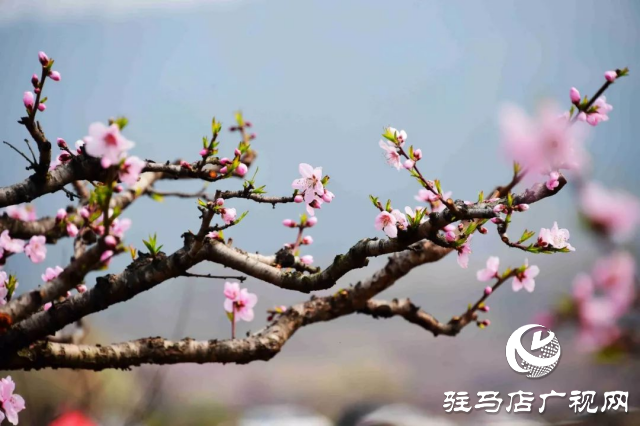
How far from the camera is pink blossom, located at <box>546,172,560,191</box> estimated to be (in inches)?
46.2

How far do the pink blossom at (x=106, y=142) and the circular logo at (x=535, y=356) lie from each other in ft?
5.16

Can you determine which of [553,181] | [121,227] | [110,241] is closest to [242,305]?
[121,227]

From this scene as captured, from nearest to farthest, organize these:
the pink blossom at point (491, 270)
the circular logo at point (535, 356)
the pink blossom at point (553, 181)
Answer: the pink blossom at point (553, 181) < the pink blossom at point (491, 270) < the circular logo at point (535, 356)

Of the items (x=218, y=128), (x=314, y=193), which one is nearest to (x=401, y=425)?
(x=314, y=193)

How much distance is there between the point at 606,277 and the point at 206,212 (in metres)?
1.09

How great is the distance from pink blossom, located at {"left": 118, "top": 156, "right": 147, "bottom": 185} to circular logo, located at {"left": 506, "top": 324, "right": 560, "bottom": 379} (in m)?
1.53

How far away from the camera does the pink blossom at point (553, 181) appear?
3.85 ft

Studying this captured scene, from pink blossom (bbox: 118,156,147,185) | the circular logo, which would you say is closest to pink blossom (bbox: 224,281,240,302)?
pink blossom (bbox: 118,156,147,185)

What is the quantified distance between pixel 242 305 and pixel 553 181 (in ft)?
3.06

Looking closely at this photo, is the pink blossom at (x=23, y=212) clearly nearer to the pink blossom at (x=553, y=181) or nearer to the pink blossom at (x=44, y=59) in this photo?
the pink blossom at (x=44, y=59)

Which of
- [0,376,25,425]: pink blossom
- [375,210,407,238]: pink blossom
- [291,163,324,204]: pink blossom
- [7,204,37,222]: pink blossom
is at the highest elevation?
[7,204,37,222]: pink blossom

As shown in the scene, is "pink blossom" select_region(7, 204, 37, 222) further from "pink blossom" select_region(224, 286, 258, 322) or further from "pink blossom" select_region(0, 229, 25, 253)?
"pink blossom" select_region(224, 286, 258, 322)

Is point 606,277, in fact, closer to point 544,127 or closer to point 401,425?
point 544,127

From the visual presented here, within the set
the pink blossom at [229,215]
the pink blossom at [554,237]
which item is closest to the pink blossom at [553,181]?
the pink blossom at [554,237]
